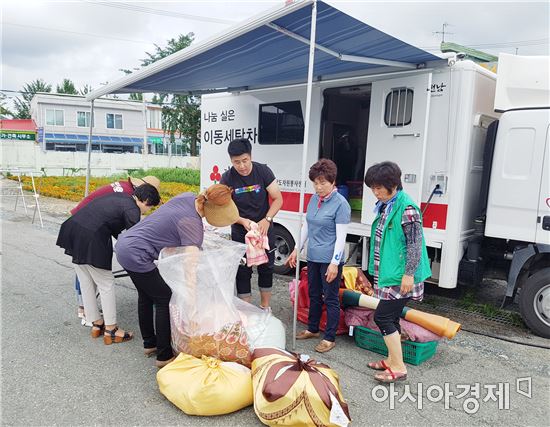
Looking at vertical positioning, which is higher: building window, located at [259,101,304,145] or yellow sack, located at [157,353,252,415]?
building window, located at [259,101,304,145]

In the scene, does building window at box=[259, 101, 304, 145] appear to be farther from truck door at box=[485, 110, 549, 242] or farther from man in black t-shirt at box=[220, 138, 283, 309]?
truck door at box=[485, 110, 549, 242]

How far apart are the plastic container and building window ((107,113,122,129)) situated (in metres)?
42.6

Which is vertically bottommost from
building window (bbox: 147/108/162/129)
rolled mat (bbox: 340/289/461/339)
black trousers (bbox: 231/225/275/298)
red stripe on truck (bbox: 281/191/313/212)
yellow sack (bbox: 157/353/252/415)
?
yellow sack (bbox: 157/353/252/415)

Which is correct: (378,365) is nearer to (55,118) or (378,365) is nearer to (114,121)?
(55,118)

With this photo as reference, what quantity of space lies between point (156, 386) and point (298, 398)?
1.19m

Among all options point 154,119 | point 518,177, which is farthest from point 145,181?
point 154,119

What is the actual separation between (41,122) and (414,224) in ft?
139

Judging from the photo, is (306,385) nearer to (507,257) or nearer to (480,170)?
(507,257)

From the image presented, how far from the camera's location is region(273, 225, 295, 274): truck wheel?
604cm

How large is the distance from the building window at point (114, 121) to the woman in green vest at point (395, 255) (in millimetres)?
→ 43075

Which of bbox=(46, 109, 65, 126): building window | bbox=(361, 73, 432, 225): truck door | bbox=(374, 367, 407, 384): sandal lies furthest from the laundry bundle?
bbox=(46, 109, 65, 126): building window

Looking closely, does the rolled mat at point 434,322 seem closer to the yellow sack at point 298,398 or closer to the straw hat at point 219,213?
the yellow sack at point 298,398

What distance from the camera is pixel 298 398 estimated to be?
8.18 ft

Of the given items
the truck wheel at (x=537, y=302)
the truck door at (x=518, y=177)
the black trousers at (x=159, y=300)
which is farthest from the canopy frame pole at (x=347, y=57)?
the truck wheel at (x=537, y=302)
